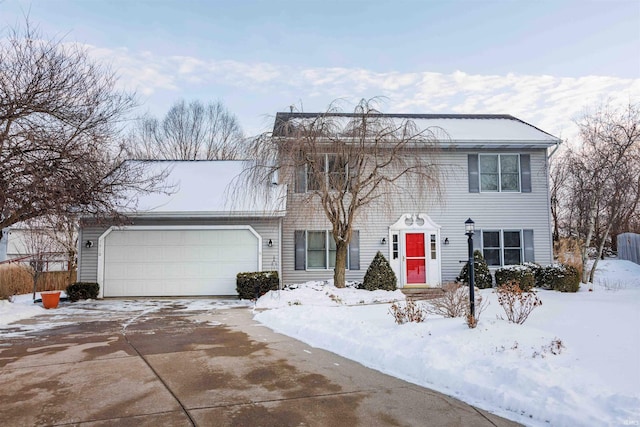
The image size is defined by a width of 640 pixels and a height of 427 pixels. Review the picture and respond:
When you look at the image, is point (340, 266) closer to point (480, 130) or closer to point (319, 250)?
point (319, 250)

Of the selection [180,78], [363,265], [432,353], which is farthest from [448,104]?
[432,353]

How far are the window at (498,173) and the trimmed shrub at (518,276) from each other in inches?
129

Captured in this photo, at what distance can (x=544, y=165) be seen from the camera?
15516mm

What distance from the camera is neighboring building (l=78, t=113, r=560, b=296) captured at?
13.7m

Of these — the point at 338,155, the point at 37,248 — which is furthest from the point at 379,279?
the point at 37,248

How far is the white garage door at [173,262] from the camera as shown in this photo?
44.9ft

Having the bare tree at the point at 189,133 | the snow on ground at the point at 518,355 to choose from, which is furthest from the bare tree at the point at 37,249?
the bare tree at the point at 189,133

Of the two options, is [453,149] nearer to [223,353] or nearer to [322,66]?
[322,66]

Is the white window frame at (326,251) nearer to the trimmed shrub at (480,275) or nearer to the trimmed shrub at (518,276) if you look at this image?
the trimmed shrub at (480,275)

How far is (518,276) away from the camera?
13.0 m

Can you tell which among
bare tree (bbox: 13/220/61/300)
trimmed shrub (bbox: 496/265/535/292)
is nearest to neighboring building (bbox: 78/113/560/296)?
bare tree (bbox: 13/220/61/300)

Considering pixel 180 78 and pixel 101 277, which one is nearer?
pixel 101 277

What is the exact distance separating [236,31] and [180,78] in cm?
385

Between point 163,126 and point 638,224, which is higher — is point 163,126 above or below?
above
